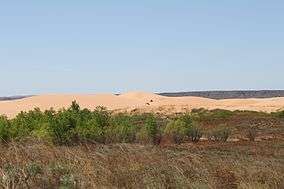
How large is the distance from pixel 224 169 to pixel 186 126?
2766 centimetres

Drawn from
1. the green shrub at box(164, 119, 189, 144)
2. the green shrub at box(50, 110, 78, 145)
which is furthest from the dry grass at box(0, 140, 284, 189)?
the green shrub at box(164, 119, 189, 144)

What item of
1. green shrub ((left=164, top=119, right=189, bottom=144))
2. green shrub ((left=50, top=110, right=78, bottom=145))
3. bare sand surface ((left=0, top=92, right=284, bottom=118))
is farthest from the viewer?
bare sand surface ((left=0, top=92, right=284, bottom=118))

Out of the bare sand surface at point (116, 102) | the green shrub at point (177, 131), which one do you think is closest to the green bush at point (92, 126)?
the green shrub at point (177, 131)

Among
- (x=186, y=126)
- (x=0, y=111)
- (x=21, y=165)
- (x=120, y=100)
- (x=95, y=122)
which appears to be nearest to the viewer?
(x=21, y=165)

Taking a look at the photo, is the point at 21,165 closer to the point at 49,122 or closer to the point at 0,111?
the point at 49,122

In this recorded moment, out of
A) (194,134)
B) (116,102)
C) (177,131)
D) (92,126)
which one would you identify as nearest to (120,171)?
(92,126)

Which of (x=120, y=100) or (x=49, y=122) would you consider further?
(x=120, y=100)

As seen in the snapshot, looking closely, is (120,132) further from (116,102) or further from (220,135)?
(116,102)

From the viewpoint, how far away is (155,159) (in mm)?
9602

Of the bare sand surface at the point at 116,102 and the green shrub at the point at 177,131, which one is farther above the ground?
the bare sand surface at the point at 116,102

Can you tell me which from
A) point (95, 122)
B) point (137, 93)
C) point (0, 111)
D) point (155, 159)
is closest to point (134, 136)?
point (95, 122)

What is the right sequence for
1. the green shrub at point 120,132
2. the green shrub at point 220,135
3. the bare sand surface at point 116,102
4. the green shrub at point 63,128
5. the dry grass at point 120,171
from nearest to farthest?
the dry grass at point 120,171 < the green shrub at point 63,128 < the green shrub at point 120,132 < the green shrub at point 220,135 < the bare sand surface at point 116,102

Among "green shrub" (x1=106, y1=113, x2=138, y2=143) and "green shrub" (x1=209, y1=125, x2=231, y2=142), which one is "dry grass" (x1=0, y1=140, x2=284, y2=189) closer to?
"green shrub" (x1=106, y1=113, x2=138, y2=143)

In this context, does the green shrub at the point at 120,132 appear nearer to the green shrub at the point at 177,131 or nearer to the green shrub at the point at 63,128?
the green shrub at the point at 63,128
